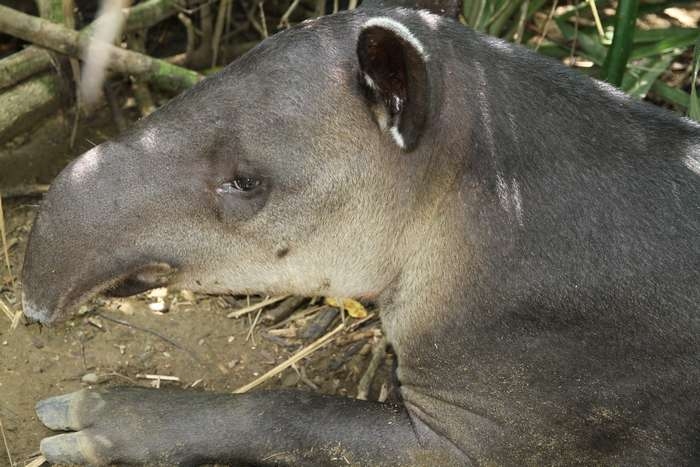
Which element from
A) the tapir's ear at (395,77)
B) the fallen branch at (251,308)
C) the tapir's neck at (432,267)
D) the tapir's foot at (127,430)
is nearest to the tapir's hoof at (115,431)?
the tapir's foot at (127,430)

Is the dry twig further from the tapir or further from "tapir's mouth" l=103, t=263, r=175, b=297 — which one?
"tapir's mouth" l=103, t=263, r=175, b=297

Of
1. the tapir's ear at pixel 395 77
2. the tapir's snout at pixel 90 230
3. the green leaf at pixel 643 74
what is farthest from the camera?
the green leaf at pixel 643 74

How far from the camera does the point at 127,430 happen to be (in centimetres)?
488

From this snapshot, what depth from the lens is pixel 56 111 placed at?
6.95 meters

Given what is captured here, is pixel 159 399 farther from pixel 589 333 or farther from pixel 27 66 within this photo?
pixel 27 66

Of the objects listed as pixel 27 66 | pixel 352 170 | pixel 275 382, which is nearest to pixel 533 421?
pixel 352 170

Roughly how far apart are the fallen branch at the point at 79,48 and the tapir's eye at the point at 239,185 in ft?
6.62

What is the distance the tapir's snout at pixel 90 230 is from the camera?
4172mm

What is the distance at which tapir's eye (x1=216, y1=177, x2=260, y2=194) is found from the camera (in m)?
4.26

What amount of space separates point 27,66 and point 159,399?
255 cm

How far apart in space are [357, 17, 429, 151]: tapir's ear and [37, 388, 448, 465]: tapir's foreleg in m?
1.34

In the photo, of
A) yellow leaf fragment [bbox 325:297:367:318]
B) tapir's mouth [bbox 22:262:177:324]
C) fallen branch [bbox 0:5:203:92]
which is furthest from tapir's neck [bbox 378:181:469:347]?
fallen branch [bbox 0:5:203:92]

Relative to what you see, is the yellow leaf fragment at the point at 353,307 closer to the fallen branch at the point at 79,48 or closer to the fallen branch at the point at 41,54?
the fallen branch at the point at 79,48

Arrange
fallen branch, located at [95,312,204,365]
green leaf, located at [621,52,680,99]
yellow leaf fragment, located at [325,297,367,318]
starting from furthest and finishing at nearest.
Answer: green leaf, located at [621,52,680,99] → yellow leaf fragment, located at [325,297,367,318] → fallen branch, located at [95,312,204,365]
